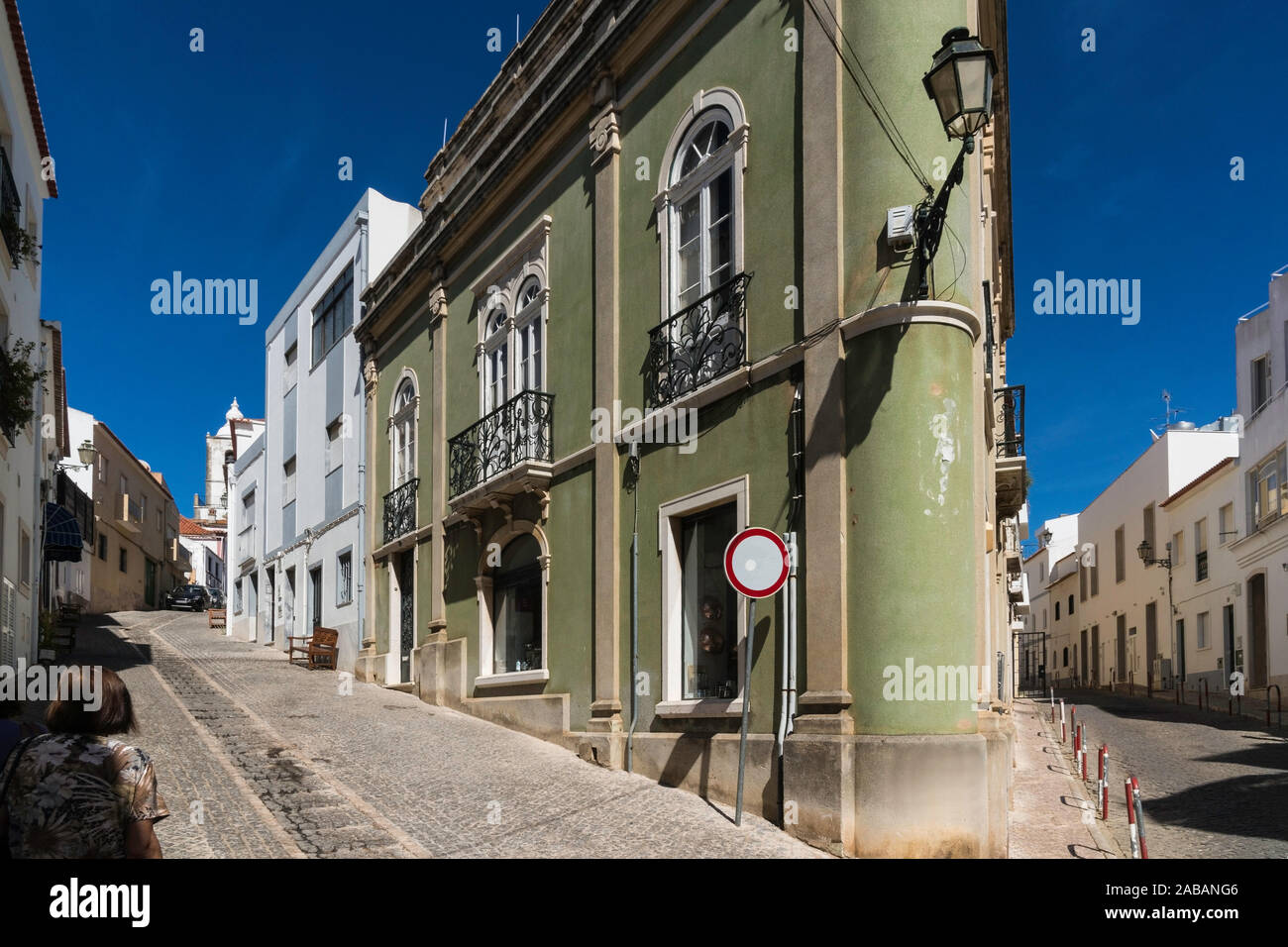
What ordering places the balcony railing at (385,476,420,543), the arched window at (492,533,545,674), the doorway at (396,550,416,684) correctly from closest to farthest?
the arched window at (492,533,545,674), the balcony railing at (385,476,420,543), the doorway at (396,550,416,684)

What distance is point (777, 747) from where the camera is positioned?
997cm

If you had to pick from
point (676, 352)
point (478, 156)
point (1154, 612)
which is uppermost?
point (478, 156)

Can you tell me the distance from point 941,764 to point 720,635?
10.3 feet

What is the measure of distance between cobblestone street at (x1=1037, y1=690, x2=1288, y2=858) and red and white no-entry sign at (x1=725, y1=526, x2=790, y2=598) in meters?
4.31

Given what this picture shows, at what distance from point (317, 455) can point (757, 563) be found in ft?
59.9

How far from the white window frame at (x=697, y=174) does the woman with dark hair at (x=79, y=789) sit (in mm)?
8216

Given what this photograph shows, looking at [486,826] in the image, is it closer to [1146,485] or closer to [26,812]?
[26,812]

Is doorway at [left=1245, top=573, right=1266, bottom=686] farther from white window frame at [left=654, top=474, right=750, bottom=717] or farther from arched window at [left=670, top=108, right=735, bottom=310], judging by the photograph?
arched window at [left=670, top=108, right=735, bottom=310]

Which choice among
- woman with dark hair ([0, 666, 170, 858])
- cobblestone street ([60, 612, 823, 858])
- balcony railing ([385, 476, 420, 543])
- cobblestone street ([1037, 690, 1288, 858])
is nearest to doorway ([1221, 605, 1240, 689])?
cobblestone street ([1037, 690, 1288, 858])

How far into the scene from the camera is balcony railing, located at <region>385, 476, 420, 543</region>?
64.7 feet

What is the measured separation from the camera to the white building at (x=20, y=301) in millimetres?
15500

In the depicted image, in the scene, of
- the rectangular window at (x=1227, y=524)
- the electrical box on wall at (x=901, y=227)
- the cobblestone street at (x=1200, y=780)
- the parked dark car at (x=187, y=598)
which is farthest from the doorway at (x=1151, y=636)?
the parked dark car at (x=187, y=598)

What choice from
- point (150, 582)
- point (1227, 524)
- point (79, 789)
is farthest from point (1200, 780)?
point (150, 582)
